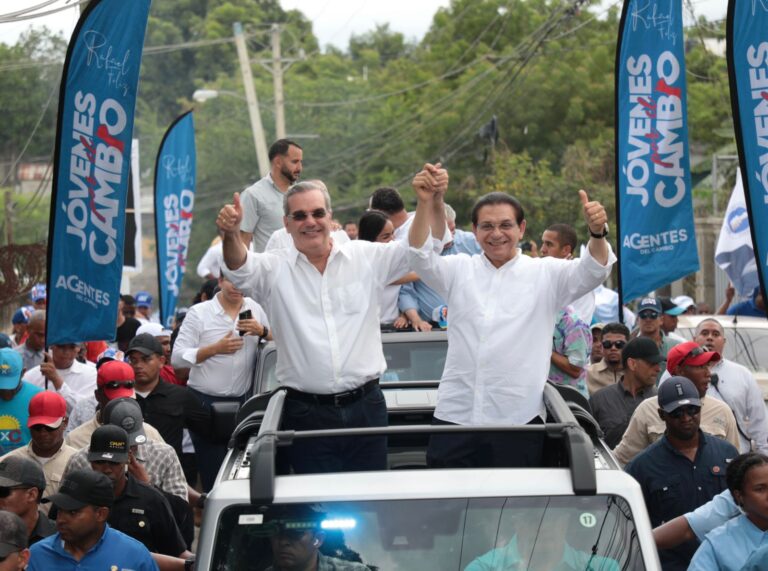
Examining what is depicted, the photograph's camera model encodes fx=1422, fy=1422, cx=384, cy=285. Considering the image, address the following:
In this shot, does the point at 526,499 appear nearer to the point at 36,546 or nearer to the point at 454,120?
the point at 36,546

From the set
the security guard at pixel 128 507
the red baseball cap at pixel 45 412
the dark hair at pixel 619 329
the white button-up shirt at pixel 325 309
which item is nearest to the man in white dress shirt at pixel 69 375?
the red baseball cap at pixel 45 412

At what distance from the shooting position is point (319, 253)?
20.9 feet

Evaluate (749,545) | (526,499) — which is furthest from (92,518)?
(749,545)

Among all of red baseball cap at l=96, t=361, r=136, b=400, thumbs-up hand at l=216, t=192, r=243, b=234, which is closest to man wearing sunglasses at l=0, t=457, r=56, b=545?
thumbs-up hand at l=216, t=192, r=243, b=234

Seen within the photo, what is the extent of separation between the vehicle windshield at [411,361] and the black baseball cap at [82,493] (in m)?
2.49

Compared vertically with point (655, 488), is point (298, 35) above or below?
above

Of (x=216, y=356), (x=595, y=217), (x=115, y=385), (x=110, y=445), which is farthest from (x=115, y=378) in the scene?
(x=595, y=217)

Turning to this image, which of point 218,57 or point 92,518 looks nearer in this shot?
point 92,518

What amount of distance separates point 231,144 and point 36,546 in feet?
151

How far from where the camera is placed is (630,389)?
995cm

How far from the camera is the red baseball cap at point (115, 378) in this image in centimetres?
868

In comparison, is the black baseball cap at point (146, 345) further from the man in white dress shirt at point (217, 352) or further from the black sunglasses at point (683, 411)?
the black sunglasses at point (683, 411)

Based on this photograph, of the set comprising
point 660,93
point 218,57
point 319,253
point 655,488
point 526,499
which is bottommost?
point 655,488

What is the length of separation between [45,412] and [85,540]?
198 cm
